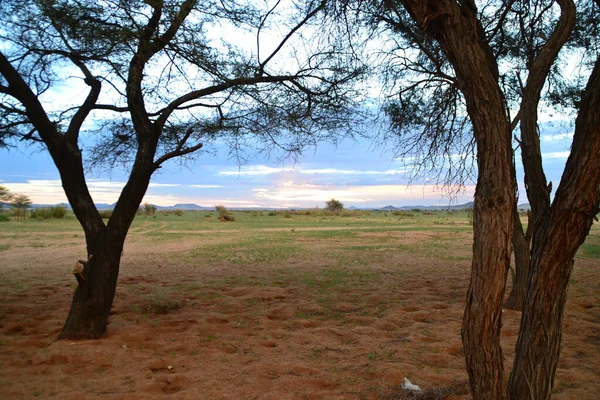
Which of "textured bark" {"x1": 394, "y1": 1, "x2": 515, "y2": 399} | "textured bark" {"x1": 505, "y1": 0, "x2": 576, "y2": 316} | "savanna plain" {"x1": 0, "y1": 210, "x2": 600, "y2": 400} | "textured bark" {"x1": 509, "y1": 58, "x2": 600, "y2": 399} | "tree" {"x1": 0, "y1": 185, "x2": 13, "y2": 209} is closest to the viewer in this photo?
"textured bark" {"x1": 509, "y1": 58, "x2": 600, "y2": 399}

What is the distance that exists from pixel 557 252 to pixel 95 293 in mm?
5460

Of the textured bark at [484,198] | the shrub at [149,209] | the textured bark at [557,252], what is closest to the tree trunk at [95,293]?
the textured bark at [484,198]

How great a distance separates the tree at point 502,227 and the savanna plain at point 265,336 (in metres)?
1.14

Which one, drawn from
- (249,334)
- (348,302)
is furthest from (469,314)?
(348,302)

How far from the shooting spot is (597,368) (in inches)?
203

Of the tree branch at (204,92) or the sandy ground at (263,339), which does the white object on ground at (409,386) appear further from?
the tree branch at (204,92)

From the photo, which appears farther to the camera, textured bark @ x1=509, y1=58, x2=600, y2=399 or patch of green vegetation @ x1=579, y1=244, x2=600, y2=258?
patch of green vegetation @ x1=579, y1=244, x2=600, y2=258

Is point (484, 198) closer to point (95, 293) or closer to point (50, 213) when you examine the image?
point (95, 293)

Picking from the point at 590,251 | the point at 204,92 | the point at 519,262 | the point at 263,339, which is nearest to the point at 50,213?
the point at 204,92

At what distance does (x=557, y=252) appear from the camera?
3131 millimetres

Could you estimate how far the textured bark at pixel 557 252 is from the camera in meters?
3.02

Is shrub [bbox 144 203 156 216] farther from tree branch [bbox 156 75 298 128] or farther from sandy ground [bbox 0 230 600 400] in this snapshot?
tree branch [bbox 156 75 298 128]

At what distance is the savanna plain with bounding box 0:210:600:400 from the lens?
462 cm

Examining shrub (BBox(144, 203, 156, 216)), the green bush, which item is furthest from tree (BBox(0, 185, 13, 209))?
shrub (BBox(144, 203, 156, 216))
